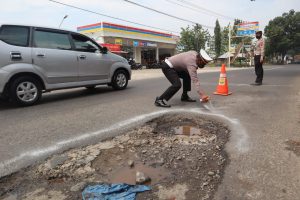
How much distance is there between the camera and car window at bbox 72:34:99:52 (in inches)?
259

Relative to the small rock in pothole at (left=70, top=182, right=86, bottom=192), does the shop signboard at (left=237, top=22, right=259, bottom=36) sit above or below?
above

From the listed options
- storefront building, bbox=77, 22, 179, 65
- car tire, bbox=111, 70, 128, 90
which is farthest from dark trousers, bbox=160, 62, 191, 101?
storefront building, bbox=77, 22, 179, 65

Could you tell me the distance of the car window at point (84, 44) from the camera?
21.6 ft

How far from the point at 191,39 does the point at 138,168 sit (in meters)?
47.7

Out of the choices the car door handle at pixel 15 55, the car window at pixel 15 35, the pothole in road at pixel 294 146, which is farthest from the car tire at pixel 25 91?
the pothole in road at pixel 294 146

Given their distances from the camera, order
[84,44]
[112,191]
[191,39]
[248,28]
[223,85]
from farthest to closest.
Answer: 1. [191,39]
2. [248,28]
3. [223,85]
4. [84,44]
5. [112,191]

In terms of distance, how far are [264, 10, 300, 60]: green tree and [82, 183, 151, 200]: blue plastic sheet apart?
210 ft

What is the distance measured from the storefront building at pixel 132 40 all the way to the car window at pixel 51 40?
20.3 m

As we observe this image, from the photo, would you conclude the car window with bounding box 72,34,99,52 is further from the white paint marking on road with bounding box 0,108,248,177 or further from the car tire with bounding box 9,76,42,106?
the white paint marking on road with bounding box 0,108,248,177

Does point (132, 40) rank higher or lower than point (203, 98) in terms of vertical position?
higher

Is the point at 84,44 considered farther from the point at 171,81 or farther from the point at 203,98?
the point at 203,98

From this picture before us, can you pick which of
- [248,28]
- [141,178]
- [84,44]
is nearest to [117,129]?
Result: [141,178]

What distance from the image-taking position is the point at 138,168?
2676mm

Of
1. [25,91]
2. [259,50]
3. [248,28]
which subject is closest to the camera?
[25,91]
